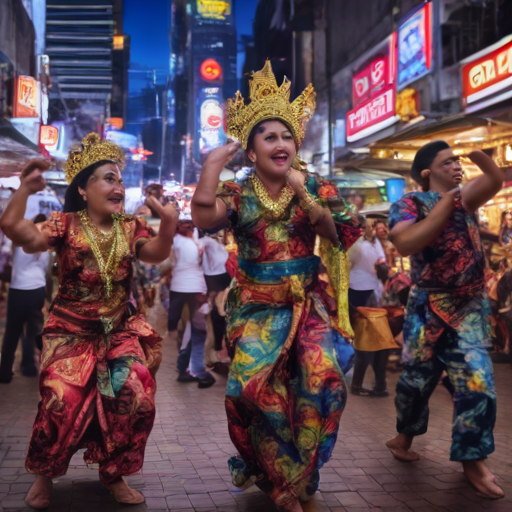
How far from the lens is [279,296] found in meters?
4.03

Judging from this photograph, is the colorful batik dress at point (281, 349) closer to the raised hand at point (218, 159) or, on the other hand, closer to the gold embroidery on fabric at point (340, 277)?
the gold embroidery on fabric at point (340, 277)

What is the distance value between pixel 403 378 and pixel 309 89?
6.62ft

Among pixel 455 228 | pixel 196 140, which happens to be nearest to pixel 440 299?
pixel 455 228

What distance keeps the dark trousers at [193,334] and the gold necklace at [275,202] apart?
14.8ft

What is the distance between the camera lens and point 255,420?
3.90 m

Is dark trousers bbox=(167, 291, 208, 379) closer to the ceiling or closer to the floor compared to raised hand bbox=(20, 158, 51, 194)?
closer to the floor

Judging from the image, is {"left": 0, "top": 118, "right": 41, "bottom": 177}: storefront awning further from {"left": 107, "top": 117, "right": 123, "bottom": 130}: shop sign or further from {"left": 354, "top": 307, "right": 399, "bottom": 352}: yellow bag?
{"left": 107, "top": 117, "right": 123, "bottom": 130}: shop sign

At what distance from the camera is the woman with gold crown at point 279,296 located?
12.5ft

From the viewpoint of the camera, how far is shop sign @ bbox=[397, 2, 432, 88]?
14344 millimetres

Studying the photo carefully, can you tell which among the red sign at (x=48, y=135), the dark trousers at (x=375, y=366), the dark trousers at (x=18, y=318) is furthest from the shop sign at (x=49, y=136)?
the dark trousers at (x=375, y=366)

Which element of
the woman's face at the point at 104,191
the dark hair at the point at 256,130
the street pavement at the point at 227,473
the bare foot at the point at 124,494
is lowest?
the street pavement at the point at 227,473

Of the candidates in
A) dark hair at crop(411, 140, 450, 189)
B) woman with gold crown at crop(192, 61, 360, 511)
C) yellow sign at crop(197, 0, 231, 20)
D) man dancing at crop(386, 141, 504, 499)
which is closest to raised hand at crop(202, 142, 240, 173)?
woman with gold crown at crop(192, 61, 360, 511)

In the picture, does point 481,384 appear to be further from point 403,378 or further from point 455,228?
point 455,228

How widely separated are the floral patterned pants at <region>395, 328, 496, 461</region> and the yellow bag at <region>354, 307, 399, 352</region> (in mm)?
2763
